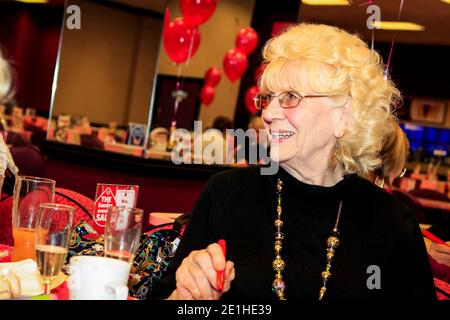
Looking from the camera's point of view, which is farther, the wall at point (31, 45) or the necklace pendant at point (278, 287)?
the wall at point (31, 45)

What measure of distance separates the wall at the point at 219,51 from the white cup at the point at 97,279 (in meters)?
12.5

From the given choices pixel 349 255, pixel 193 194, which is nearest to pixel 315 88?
pixel 349 255

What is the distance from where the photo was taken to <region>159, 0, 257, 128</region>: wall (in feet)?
46.0

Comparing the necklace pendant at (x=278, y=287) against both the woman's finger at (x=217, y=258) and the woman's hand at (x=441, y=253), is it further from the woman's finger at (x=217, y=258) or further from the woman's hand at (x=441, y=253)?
the woman's hand at (x=441, y=253)

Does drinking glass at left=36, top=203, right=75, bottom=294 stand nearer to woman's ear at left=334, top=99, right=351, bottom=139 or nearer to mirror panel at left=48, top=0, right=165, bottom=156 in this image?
woman's ear at left=334, top=99, right=351, bottom=139

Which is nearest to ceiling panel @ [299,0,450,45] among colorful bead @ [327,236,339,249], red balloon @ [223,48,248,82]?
red balloon @ [223,48,248,82]

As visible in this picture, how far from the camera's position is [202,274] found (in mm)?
1640

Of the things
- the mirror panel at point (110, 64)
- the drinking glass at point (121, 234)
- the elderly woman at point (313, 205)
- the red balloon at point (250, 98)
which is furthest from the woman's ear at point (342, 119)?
the mirror panel at point (110, 64)

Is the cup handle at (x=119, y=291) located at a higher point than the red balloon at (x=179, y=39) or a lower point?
lower

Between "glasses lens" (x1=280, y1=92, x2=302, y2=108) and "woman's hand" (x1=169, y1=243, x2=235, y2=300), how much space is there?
58cm

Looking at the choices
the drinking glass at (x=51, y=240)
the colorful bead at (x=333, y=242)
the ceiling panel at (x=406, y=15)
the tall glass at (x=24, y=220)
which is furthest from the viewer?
the ceiling panel at (x=406, y=15)

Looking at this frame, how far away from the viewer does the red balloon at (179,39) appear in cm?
919
